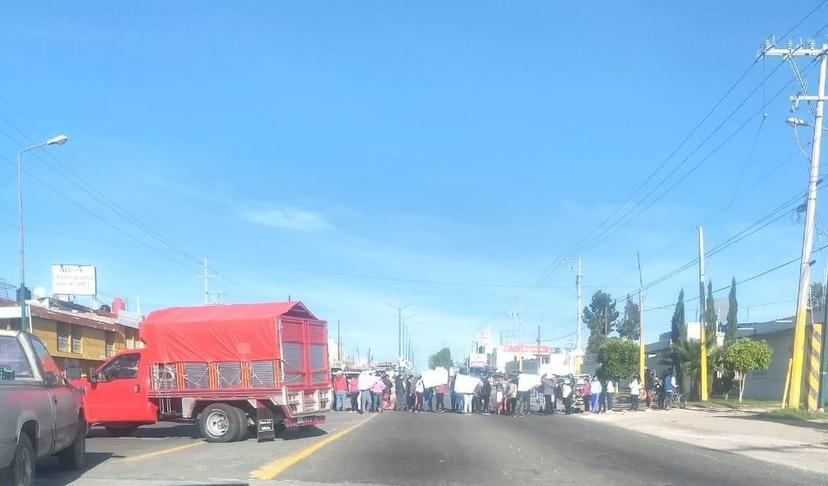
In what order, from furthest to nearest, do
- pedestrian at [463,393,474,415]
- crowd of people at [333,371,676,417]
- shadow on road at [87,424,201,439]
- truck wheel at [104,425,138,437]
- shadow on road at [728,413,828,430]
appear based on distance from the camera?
1. crowd of people at [333,371,676,417]
2. pedestrian at [463,393,474,415]
3. shadow on road at [728,413,828,430]
4. shadow on road at [87,424,201,439]
5. truck wheel at [104,425,138,437]

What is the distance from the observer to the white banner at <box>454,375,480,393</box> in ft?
111

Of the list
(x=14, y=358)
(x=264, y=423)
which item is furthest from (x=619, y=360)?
(x=14, y=358)

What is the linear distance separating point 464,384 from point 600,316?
9034cm

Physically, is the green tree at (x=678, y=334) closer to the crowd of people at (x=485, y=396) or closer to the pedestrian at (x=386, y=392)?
the crowd of people at (x=485, y=396)

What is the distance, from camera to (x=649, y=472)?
12875 millimetres

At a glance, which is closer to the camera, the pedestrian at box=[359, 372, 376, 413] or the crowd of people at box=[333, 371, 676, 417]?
the pedestrian at box=[359, 372, 376, 413]

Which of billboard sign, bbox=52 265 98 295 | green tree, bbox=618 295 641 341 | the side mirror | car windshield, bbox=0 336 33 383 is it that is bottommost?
green tree, bbox=618 295 641 341

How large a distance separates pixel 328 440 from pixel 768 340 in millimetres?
35779

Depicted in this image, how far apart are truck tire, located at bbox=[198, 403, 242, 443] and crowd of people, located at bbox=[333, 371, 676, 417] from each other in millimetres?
15566

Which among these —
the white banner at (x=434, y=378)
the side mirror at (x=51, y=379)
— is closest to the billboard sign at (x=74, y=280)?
the white banner at (x=434, y=378)

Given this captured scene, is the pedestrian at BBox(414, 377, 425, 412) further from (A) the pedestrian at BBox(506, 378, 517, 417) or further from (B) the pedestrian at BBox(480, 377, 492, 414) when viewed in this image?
(A) the pedestrian at BBox(506, 378, 517, 417)

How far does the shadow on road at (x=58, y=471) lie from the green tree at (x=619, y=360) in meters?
40.4

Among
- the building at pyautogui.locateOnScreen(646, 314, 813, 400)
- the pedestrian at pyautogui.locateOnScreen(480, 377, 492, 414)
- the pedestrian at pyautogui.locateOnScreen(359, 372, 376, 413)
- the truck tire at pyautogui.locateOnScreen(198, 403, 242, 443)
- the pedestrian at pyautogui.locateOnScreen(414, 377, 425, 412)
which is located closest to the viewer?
the truck tire at pyautogui.locateOnScreen(198, 403, 242, 443)

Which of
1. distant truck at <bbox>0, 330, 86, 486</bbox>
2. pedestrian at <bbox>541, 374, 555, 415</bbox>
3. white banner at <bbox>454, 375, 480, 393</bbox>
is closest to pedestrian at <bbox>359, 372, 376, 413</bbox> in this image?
white banner at <bbox>454, 375, 480, 393</bbox>
